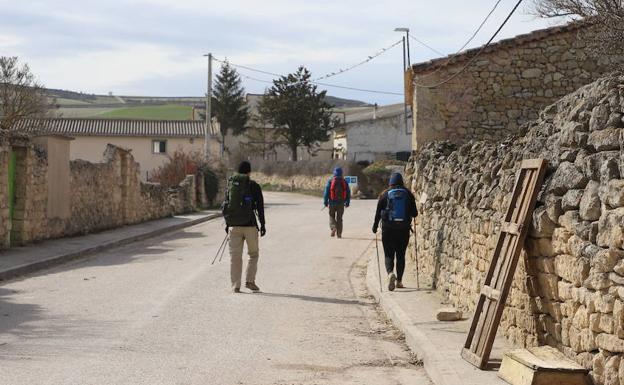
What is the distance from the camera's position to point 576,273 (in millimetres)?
6734

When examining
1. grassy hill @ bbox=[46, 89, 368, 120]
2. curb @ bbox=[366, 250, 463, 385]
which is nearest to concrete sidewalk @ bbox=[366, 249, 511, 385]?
curb @ bbox=[366, 250, 463, 385]

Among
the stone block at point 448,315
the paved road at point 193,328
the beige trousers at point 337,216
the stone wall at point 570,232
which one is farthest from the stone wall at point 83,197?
the stone wall at point 570,232

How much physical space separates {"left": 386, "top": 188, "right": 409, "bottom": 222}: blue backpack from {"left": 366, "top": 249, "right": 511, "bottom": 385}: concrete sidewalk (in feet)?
3.47

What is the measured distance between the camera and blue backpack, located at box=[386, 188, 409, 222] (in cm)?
1333

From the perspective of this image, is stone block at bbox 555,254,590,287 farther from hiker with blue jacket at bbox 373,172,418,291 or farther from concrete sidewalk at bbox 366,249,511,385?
hiker with blue jacket at bbox 373,172,418,291

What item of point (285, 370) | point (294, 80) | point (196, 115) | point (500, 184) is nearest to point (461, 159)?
point (500, 184)

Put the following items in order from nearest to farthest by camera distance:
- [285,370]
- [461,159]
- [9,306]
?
[285,370], [9,306], [461,159]

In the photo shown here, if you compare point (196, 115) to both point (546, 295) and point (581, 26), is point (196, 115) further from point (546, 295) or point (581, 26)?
point (546, 295)

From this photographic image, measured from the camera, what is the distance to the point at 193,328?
10117mm

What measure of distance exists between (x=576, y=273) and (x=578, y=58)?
14623mm

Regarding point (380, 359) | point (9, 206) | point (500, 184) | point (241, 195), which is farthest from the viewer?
point (9, 206)

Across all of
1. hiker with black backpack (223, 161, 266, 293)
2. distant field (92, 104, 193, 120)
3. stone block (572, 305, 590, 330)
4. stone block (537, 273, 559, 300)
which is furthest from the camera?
distant field (92, 104, 193, 120)

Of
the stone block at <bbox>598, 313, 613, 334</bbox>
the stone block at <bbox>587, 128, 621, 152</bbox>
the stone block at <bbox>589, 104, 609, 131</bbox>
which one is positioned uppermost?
the stone block at <bbox>589, 104, 609, 131</bbox>

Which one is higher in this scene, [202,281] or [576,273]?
[576,273]
